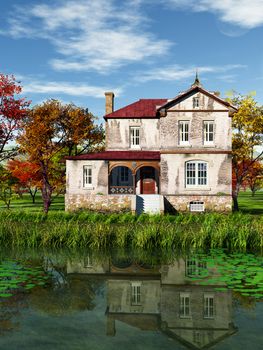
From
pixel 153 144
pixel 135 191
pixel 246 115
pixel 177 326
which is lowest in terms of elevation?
pixel 177 326

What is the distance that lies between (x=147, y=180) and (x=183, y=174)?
4.01m

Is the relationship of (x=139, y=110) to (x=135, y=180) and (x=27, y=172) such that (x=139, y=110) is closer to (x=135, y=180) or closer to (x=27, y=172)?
(x=135, y=180)

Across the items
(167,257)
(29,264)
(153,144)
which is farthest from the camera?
(153,144)

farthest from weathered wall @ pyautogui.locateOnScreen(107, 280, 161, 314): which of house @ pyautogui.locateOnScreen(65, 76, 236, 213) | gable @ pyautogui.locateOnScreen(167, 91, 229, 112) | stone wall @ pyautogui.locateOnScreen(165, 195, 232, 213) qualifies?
gable @ pyautogui.locateOnScreen(167, 91, 229, 112)

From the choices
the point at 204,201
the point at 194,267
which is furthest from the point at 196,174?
the point at 194,267

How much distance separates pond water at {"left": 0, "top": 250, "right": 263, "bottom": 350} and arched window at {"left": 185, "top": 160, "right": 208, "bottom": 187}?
15.2 metres

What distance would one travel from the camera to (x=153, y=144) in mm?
32719

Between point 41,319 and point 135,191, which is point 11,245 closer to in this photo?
point 41,319

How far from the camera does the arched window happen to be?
2919 cm

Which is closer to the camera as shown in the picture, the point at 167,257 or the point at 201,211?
the point at 167,257

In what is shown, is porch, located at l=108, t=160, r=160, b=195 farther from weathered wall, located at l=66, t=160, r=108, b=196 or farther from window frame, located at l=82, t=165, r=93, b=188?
window frame, located at l=82, t=165, r=93, b=188

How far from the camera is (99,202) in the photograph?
29609 millimetres

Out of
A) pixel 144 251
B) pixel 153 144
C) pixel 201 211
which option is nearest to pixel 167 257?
pixel 144 251

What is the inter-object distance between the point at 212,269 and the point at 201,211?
56.2 feet
